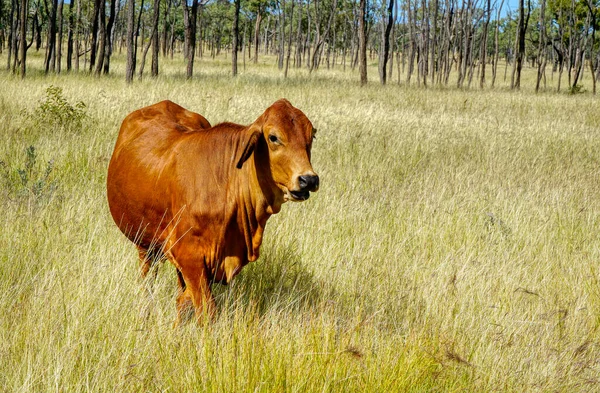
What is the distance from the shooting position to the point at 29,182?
5832 millimetres

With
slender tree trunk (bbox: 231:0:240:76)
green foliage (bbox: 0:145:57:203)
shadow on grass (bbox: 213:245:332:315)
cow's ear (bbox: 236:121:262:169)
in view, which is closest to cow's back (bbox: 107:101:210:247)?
cow's ear (bbox: 236:121:262:169)

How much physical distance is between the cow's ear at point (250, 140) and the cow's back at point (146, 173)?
50 cm

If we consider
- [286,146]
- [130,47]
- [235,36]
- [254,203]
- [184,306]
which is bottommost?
[184,306]

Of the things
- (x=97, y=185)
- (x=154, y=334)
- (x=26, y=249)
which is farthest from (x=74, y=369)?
(x=97, y=185)

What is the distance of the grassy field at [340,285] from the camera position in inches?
107

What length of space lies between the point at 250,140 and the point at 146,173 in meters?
0.90

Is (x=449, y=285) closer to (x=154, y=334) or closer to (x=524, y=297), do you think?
(x=524, y=297)

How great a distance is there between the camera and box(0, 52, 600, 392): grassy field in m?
2.71

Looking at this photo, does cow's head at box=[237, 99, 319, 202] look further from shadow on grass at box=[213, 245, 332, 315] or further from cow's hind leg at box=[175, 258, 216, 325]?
shadow on grass at box=[213, 245, 332, 315]

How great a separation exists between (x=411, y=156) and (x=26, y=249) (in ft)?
19.4

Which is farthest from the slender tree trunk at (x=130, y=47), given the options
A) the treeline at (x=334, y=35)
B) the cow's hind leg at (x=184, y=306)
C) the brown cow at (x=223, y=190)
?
the cow's hind leg at (x=184, y=306)

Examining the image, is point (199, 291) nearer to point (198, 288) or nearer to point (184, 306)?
point (198, 288)

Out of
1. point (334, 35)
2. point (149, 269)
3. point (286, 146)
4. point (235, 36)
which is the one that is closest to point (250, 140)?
point (286, 146)

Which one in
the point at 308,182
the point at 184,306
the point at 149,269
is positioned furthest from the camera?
the point at 149,269
